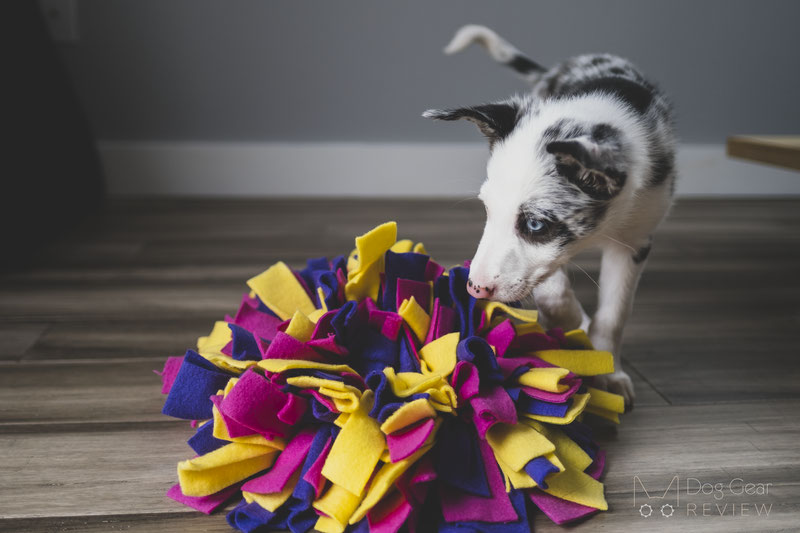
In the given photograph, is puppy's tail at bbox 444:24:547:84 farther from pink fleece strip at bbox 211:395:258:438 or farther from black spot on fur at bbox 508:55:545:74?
pink fleece strip at bbox 211:395:258:438

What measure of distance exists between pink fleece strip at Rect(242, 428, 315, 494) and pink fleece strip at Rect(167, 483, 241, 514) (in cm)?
3

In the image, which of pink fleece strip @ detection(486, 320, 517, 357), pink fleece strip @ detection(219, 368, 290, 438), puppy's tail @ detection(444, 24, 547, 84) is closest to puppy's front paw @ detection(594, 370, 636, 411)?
pink fleece strip @ detection(486, 320, 517, 357)

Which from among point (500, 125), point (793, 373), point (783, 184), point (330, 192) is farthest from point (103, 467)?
point (783, 184)

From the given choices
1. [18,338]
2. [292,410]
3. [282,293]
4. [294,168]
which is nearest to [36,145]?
[18,338]

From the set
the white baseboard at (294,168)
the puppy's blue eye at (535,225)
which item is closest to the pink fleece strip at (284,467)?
the puppy's blue eye at (535,225)

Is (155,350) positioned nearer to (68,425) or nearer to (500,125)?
(68,425)

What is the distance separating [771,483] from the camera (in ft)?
3.22

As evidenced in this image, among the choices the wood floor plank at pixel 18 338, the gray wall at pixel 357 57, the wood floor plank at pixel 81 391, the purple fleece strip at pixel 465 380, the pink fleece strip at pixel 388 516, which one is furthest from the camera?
the gray wall at pixel 357 57

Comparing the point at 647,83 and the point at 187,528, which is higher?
the point at 647,83

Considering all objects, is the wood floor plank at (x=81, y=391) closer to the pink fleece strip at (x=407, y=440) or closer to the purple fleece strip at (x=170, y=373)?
the purple fleece strip at (x=170, y=373)

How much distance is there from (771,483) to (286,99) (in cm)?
266

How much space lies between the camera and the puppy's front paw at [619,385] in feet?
3.98

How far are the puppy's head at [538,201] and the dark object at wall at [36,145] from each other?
5.26 ft

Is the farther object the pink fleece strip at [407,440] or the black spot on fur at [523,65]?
the black spot on fur at [523,65]
